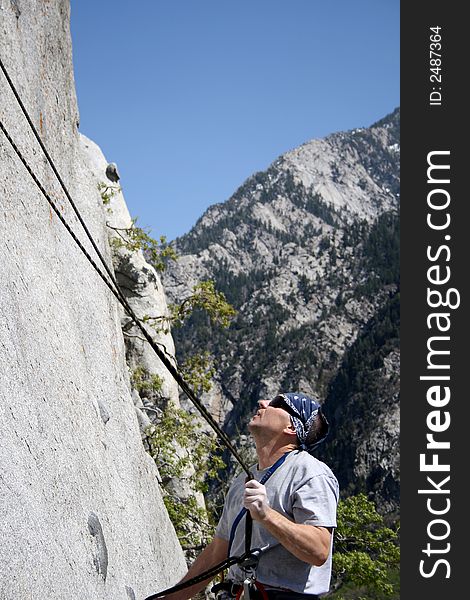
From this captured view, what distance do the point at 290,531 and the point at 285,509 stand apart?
0.20 meters

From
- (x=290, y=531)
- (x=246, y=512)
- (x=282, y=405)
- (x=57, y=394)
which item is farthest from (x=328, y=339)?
(x=290, y=531)

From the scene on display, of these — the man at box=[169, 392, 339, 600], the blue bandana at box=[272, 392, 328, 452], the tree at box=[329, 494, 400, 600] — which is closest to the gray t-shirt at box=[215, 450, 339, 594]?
the man at box=[169, 392, 339, 600]

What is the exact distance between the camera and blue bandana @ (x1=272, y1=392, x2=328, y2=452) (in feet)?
10.6

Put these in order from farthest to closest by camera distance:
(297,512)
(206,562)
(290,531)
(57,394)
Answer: (57,394) → (206,562) → (297,512) → (290,531)

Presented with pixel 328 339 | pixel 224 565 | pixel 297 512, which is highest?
pixel 328 339

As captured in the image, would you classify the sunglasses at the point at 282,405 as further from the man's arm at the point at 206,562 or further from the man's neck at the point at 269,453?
the man's arm at the point at 206,562

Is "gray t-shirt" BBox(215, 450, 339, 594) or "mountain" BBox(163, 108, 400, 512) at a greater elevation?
"mountain" BBox(163, 108, 400, 512)

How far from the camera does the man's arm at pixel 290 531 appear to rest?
2.79 m

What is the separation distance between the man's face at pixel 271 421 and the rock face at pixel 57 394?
1.15 metres

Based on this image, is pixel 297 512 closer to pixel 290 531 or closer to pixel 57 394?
pixel 290 531

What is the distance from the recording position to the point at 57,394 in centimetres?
447

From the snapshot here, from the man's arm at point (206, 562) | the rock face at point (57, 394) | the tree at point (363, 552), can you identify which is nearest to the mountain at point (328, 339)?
the tree at point (363, 552)

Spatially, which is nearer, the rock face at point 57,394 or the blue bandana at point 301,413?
the blue bandana at point 301,413

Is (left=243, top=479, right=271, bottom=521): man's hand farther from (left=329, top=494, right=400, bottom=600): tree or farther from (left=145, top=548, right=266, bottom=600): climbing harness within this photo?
(left=329, top=494, right=400, bottom=600): tree
